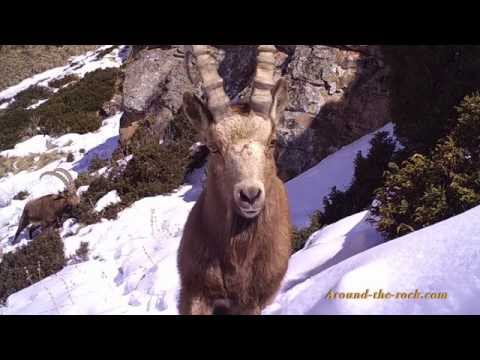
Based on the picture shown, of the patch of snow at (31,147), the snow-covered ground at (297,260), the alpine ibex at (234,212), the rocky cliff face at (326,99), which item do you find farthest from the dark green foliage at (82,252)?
the patch of snow at (31,147)

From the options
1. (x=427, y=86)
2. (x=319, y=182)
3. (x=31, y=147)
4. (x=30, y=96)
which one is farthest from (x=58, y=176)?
(x=427, y=86)

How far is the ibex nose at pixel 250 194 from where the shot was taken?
9.43 feet

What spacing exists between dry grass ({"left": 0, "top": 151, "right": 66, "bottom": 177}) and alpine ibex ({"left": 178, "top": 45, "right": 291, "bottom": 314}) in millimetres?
11276

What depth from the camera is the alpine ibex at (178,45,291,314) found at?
3.19m

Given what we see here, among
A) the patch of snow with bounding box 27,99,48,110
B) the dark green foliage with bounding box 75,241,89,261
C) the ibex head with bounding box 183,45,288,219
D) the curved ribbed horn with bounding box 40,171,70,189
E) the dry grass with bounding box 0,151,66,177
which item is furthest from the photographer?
the patch of snow with bounding box 27,99,48,110

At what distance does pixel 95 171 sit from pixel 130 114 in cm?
197

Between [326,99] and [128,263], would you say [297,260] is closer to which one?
[128,263]

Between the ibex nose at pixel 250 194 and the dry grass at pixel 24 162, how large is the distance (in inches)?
478

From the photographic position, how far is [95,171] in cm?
1269

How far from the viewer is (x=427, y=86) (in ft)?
21.2

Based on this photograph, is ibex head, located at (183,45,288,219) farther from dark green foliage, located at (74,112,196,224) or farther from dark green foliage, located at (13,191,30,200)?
dark green foliage, located at (13,191,30,200)

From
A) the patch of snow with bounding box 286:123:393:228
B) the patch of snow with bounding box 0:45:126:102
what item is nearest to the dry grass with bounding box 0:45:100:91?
the patch of snow with bounding box 0:45:126:102
